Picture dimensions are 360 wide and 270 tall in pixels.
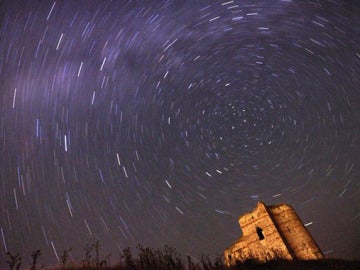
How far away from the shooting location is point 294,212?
1078 inches

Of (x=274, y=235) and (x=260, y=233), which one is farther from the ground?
(x=260, y=233)

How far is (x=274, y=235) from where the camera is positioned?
2472 centimetres

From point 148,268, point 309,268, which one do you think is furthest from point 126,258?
point 309,268

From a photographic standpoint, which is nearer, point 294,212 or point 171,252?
point 171,252

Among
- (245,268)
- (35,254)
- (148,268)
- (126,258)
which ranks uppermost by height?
(35,254)

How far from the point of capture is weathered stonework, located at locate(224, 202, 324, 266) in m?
23.7

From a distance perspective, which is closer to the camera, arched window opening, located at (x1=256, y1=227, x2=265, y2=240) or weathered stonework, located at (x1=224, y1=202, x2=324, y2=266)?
weathered stonework, located at (x1=224, y1=202, x2=324, y2=266)

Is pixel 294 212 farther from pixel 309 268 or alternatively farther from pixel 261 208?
pixel 309 268

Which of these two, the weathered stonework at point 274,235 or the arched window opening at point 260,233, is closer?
the weathered stonework at point 274,235

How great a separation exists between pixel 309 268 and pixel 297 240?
15.0 metres

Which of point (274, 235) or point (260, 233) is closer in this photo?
point (274, 235)

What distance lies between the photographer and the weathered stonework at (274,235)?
2372 centimetres

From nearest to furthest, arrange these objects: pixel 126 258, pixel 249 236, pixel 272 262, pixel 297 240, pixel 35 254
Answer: pixel 126 258 < pixel 272 262 < pixel 35 254 < pixel 297 240 < pixel 249 236

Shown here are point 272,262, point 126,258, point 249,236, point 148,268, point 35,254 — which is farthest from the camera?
point 249,236
